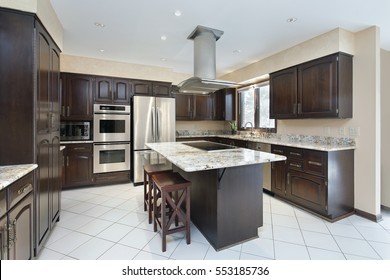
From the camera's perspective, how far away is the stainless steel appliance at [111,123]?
3904mm

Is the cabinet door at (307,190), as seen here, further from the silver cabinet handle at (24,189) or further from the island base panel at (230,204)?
the silver cabinet handle at (24,189)

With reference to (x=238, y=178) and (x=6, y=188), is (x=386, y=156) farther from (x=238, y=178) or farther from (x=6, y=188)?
(x=6, y=188)

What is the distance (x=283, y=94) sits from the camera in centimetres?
352

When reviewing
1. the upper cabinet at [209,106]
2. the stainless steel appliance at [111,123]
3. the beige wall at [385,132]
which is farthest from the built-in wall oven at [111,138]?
the beige wall at [385,132]

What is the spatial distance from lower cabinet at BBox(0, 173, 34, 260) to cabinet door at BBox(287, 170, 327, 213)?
3197mm

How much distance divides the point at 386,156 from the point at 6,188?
178 inches

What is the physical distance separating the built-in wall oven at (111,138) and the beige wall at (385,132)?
442 cm

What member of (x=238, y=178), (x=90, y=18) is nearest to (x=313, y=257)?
(x=238, y=178)

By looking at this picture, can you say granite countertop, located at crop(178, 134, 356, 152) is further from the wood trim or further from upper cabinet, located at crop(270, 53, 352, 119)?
the wood trim

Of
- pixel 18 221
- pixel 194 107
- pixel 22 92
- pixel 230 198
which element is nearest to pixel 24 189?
pixel 18 221

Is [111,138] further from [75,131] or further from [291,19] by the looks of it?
[291,19]

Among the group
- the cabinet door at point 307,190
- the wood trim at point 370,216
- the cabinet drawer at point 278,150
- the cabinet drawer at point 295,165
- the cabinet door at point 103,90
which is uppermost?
the cabinet door at point 103,90

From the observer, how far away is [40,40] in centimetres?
182

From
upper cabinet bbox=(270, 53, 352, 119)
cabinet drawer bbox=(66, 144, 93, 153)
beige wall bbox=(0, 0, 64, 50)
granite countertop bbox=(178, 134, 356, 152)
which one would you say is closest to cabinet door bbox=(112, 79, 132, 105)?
cabinet drawer bbox=(66, 144, 93, 153)
